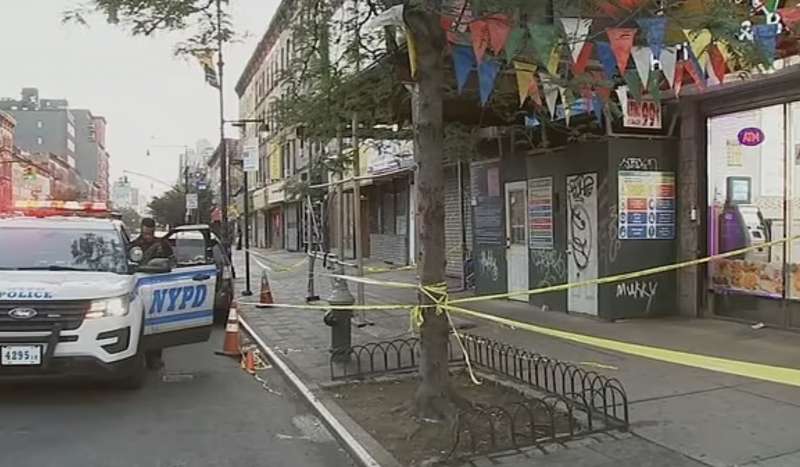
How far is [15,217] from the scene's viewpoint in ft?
30.5

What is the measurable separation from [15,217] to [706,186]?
9266mm

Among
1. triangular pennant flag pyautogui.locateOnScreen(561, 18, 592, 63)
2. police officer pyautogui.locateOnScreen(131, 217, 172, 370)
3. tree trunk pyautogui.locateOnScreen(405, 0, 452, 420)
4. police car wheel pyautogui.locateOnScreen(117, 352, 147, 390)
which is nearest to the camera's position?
triangular pennant flag pyautogui.locateOnScreen(561, 18, 592, 63)

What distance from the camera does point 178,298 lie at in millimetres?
8836

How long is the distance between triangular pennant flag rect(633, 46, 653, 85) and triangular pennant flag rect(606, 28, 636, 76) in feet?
1.57

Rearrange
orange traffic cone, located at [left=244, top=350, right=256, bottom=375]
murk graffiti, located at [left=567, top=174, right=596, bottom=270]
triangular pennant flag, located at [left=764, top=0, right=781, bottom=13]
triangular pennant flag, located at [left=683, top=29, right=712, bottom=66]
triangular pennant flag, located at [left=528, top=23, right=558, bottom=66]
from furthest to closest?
1. murk graffiti, located at [left=567, top=174, right=596, bottom=270]
2. orange traffic cone, located at [left=244, top=350, right=256, bottom=375]
3. triangular pennant flag, located at [left=764, top=0, right=781, bottom=13]
4. triangular pennant flag, located at [left=683, top=29, right=712, bottom=66]
5. triangular pennant flag, located at [left=528, top=23, right=558, bottom=66]

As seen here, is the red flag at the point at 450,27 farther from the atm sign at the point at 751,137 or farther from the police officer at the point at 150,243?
the police officer at the point at 150,243

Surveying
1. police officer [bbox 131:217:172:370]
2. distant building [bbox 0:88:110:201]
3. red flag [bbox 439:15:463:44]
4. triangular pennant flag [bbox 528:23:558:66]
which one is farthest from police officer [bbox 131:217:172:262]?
distant building [bbox 0:88:110:201]

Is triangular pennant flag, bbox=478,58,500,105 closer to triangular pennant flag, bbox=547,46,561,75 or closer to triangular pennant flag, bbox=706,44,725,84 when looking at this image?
triangular pennant flag, bbox=547,46,561,75

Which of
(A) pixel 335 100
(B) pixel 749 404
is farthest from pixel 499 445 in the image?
(A) pixel 335 100

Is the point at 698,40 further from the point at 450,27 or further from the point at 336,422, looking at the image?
the point at 336,422

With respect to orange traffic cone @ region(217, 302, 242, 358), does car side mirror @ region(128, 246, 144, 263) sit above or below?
above

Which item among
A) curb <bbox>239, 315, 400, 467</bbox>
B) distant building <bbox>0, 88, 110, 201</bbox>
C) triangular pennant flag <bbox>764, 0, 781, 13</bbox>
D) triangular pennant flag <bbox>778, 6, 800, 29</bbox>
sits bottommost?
curb <bbox>239, 315, 400, 467</bbox>

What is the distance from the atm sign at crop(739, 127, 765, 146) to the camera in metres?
10.3

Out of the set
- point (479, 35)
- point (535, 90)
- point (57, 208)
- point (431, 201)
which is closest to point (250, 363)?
point (57, 208)
